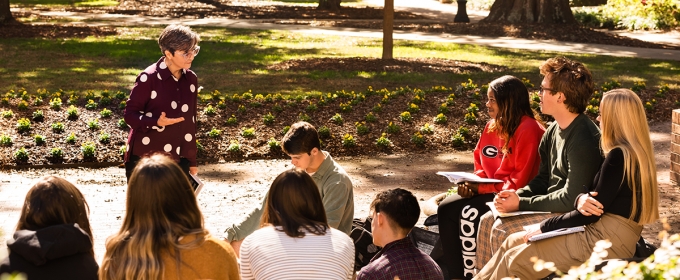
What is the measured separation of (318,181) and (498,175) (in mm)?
1263

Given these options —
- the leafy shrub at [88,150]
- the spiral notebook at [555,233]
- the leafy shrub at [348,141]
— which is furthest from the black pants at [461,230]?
the leafy shrub at [88,150]

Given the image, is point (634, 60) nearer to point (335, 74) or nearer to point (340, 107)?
point (335, 74)

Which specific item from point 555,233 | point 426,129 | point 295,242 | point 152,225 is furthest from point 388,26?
point 152,225

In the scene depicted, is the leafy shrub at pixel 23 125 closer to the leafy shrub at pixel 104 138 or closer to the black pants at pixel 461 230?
the leafy shrub at pixel 104 138

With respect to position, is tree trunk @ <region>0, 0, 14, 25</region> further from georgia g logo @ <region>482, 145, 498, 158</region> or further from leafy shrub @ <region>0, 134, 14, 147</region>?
georgia g logo @ <region>482, 145, 498, 158</region>

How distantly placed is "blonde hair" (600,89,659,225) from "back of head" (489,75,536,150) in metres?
1.12

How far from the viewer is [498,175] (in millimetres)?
5582

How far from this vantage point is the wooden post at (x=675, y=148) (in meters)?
8.04

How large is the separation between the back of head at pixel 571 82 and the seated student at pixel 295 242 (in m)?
1.73

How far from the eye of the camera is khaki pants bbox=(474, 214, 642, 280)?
4355 mm

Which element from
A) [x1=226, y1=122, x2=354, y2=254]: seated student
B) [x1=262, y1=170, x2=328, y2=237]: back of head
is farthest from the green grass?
[x1=262, y1=170, x2=328, y2=237]: back of head

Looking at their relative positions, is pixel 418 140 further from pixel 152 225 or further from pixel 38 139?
pixel 152 225

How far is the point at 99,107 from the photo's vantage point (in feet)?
35.3

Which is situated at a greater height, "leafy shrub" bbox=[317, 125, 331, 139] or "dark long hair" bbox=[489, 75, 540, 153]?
"dark long hair" bbox=[489, 75, 540, 153]
